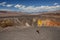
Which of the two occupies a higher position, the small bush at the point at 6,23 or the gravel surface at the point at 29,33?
the small bush at the point at 6,23

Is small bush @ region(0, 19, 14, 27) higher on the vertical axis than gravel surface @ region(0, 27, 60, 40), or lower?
higher

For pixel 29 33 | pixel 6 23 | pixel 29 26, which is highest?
pixel 6 23

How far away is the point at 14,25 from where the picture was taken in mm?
4781

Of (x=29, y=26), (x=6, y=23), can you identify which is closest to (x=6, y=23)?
(x=6, y=23)

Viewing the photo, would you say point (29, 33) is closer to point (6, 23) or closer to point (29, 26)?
point (29, 26)

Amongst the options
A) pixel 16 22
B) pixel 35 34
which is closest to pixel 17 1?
pixel 16 22

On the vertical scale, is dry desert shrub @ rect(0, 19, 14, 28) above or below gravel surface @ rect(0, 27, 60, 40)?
above

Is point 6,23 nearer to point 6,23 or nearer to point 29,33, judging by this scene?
point 6,23

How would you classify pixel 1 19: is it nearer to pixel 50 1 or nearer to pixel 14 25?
pixel 14 25

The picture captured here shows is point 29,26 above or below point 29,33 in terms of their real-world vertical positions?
above

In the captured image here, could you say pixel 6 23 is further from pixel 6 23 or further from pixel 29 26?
pixel 29 26

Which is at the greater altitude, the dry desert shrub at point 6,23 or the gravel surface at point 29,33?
the dry desert shrub at point 6,23

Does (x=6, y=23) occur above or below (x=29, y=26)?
above

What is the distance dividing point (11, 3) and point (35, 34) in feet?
2.65
